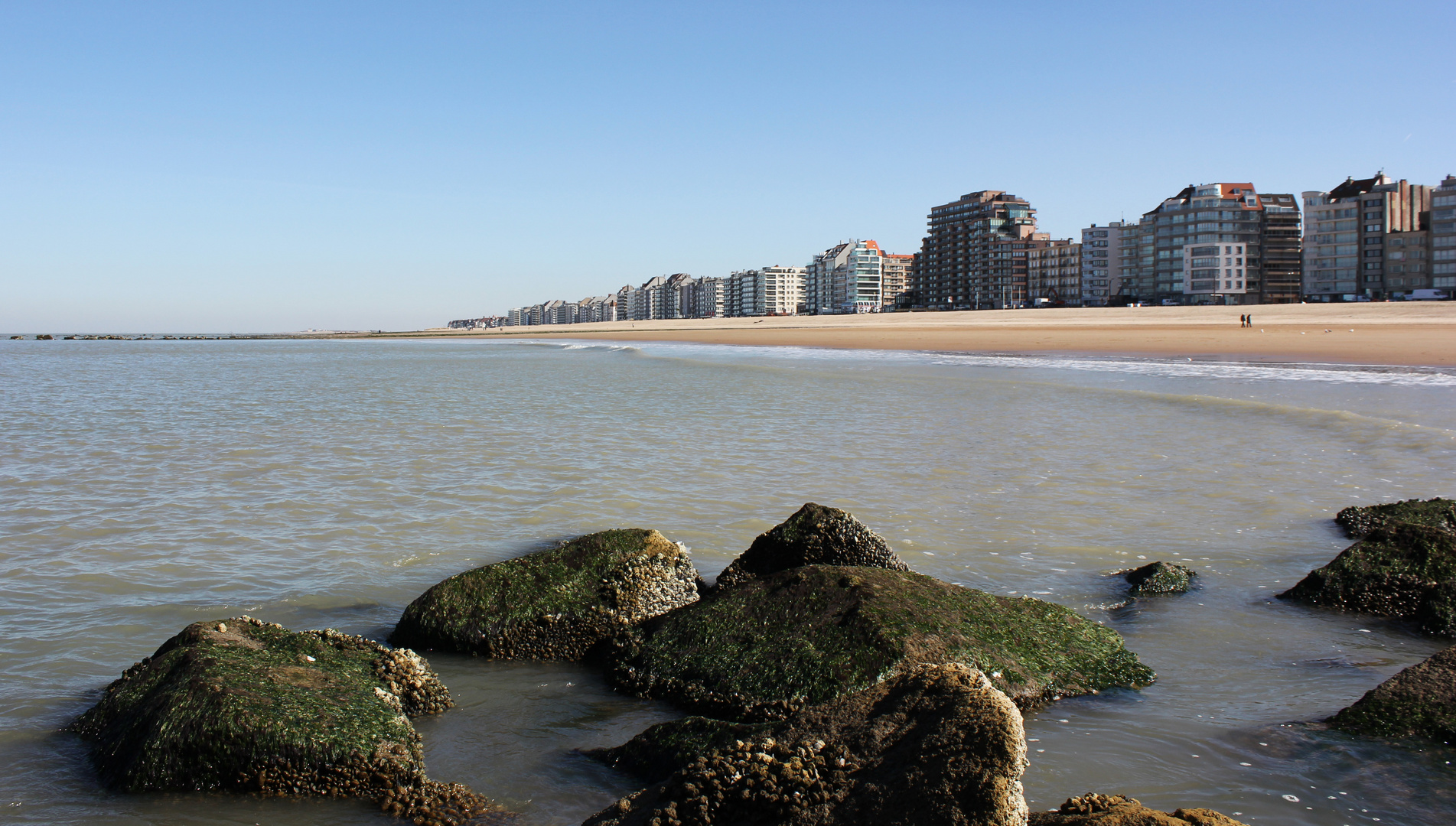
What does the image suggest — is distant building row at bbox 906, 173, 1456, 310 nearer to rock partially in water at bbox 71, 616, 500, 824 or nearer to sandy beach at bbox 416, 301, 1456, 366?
sandy beach at bbox 416, 301, 1456, 366

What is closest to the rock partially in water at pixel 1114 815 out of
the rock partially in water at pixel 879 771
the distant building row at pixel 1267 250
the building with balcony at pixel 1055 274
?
the rock partially in water at pixel 879 771

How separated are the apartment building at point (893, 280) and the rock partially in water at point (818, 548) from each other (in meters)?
178

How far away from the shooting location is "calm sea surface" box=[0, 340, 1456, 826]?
4027mm

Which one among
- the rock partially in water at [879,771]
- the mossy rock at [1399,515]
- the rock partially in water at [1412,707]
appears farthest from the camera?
the mossy rock at [1399,515]

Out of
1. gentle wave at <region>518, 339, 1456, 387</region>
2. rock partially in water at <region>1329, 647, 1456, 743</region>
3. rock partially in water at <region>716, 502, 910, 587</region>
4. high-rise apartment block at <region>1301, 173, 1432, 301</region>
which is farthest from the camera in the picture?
high-rise apartment block at <region>1301, 173, 1432, 301</region>

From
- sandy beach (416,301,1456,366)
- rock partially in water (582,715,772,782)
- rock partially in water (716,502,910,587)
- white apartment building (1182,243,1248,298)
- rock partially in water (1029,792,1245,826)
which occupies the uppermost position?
white apartment building (1182,243,1248,298)

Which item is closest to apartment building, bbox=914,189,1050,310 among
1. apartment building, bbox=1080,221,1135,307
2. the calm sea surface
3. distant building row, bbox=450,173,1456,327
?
distant building row, bbox=450,173,1456,327

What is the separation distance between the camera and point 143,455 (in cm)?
1366

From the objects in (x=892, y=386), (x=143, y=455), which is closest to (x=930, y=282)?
(x=892, y=386)

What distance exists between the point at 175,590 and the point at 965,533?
259 inches

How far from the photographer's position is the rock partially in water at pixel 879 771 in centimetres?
256

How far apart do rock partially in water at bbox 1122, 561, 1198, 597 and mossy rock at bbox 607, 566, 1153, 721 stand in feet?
4.39

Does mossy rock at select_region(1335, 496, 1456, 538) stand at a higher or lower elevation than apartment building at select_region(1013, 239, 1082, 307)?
lower

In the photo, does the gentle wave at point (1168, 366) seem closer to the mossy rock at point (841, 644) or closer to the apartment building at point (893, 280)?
the mossy rock at point (841, 644)
